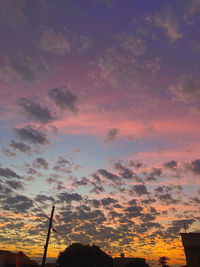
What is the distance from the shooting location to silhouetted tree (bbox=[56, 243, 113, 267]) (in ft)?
168

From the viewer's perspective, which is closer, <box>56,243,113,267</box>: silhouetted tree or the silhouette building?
the silhouette building

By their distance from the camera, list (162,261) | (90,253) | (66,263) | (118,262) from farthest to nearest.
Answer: (162,261), (118,262), (90,253), (66,263)

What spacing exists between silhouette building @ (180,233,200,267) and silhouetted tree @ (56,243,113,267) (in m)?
31.2

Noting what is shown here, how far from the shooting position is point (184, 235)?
2870 cm

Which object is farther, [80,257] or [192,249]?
[80,257]

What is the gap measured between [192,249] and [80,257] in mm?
34154

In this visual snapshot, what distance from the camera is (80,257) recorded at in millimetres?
53125

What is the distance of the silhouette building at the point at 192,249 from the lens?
27.1 meters

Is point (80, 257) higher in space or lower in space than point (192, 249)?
higher

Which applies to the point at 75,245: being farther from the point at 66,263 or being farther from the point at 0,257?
the point at 0,257

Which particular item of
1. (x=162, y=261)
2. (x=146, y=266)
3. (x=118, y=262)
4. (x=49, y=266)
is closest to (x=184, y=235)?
(x=146, y=266)

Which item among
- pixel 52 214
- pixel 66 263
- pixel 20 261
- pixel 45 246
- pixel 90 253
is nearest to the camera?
pixel 20 261

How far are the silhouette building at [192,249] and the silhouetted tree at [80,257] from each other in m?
31.2

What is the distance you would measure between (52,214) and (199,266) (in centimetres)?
1920
